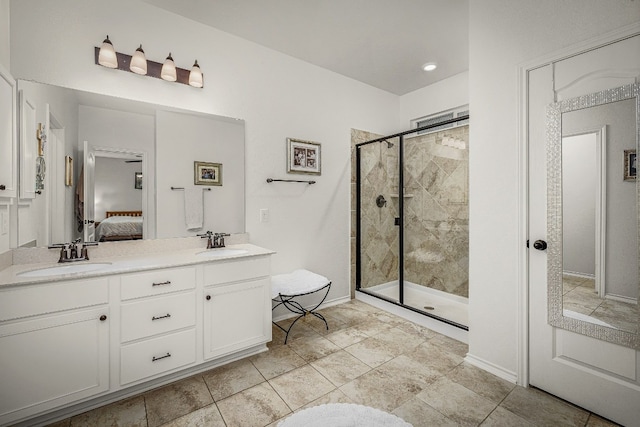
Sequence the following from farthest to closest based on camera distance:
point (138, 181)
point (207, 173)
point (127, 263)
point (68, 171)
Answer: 1. point (207, 173)
2. point (138, 181)
3. point (68, 171)
4. point (127, 263)

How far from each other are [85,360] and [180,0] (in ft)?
7.94

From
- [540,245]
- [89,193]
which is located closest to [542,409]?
[540,245]

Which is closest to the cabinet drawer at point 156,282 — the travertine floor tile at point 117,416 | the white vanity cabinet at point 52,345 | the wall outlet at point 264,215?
the white vanity cabinet at point 52,345

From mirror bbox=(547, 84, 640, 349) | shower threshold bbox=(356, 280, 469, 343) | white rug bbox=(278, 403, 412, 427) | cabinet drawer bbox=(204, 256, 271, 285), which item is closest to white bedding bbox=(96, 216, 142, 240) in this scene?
cabinet drawer bbox=(204, 256, 271, 285)

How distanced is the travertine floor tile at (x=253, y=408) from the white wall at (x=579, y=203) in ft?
6.13

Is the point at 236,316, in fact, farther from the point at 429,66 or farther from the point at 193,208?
the point at 429,66

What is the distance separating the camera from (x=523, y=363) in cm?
184

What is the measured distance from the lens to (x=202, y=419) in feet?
5.18

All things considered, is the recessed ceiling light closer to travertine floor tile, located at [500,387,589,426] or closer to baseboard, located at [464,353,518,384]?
baseboard, located at [464,353,518,384]

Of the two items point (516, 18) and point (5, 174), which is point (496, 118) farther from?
point (5, 174)

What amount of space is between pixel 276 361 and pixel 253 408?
490 millimetres

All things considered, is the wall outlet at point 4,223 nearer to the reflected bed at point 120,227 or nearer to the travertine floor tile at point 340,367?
the reflected bed at point 120,227

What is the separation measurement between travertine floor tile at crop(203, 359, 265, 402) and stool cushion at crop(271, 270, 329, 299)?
55 cm

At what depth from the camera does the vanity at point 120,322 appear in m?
1.44
